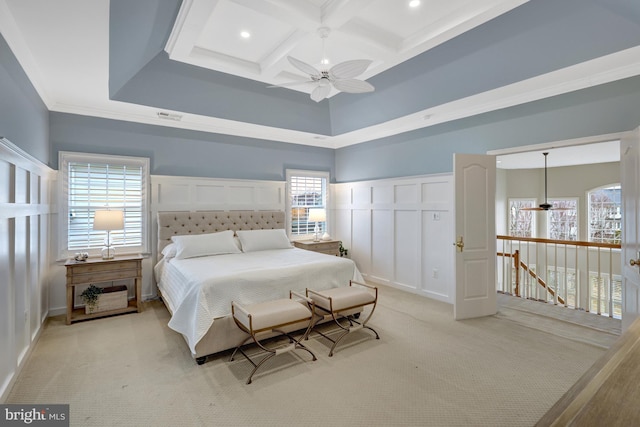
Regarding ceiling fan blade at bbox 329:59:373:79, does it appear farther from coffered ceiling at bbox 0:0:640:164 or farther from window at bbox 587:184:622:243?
window at bbox 587:184:622:243

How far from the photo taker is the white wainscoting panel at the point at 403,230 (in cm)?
468

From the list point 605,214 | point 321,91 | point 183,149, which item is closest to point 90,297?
point 183,149

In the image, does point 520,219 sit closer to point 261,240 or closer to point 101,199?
point 261,240

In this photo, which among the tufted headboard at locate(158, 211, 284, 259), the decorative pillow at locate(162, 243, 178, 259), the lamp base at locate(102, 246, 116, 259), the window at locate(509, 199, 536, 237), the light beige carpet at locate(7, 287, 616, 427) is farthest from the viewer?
the window at locate(509, 199, 536, 237)

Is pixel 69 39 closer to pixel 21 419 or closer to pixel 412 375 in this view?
pixel 21 419

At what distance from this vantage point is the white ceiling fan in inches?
107

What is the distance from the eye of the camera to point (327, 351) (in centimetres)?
308

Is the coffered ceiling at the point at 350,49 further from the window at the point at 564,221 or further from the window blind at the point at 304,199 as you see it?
the window at the point at 564,221

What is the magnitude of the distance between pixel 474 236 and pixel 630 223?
1477 mm

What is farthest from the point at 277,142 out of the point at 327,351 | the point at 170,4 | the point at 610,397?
the point at 610,397

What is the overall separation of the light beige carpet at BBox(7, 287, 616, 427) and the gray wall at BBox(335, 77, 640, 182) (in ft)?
Answer: 7.58

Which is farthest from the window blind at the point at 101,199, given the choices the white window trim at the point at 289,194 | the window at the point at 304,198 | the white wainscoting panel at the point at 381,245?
the white wainscoting panel at the point at 381,245

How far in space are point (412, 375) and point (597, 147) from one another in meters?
5.55

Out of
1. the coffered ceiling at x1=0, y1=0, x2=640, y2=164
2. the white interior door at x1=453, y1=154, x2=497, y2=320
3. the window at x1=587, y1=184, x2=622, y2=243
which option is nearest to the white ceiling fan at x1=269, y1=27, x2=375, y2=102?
the coffered ceiling at x1=0, y1=0, x2=640, y2=164
